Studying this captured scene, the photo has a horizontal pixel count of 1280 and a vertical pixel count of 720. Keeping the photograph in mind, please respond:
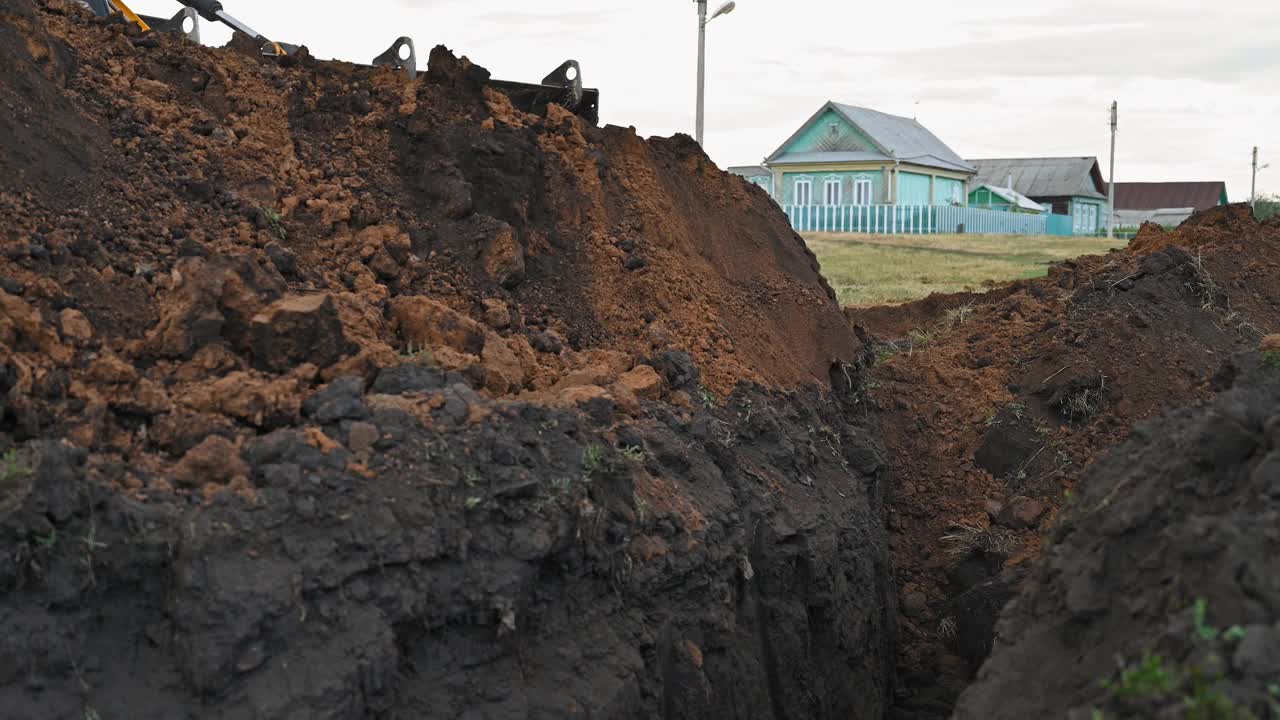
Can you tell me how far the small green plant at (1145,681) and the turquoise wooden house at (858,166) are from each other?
37.2 metres

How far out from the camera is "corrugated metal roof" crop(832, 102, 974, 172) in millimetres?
40125

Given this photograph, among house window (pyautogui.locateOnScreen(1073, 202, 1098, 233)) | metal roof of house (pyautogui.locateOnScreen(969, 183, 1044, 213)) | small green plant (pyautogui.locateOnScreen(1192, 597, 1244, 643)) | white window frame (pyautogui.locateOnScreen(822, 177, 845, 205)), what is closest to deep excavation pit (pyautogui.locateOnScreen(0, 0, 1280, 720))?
small green plant (pyautogui.locateOnScreen(1192, 597, 1244, 643))

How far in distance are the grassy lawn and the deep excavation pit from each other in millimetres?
6632

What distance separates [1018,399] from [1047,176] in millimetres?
45192

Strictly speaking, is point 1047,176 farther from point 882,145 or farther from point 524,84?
point 524,84

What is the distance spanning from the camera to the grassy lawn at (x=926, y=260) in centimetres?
1781

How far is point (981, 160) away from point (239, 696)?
176ft

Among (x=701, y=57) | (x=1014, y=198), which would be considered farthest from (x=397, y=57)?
(x=1014, y=198)

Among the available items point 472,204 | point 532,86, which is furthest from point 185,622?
point 532,86

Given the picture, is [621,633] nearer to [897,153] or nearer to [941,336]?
[941,336]

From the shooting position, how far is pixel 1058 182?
50.8 metres

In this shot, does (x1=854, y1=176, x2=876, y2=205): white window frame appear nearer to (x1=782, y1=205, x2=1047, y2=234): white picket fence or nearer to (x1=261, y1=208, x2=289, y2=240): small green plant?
(x1=782, y1=205, x2=1047, y2=234): white picket fence

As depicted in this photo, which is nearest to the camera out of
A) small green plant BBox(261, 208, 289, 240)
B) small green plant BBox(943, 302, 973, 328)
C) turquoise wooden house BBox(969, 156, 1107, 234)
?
small green plant BBox(261, 208, 289, 240)

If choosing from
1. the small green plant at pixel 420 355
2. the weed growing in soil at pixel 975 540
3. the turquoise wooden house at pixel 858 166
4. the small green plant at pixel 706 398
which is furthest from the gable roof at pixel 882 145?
the small green plant at pixel 420 355
